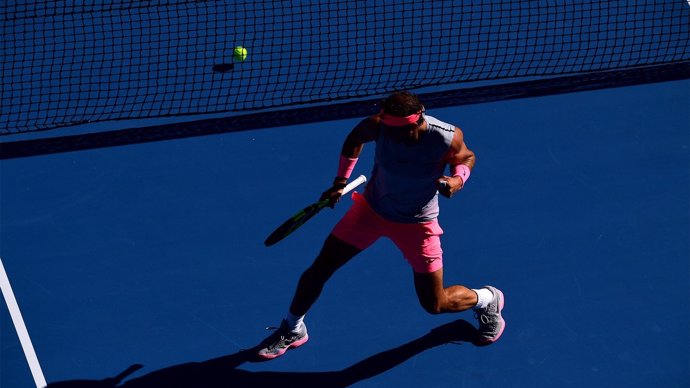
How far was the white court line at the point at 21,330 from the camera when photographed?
7.80 m

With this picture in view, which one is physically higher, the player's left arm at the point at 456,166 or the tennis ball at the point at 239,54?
the player's left arm at the point at 456,166

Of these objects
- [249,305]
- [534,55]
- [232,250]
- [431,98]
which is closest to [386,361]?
[249,305]

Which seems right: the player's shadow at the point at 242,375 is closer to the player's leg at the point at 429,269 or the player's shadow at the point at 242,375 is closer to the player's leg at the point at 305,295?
the player's leg at the point at 305,295

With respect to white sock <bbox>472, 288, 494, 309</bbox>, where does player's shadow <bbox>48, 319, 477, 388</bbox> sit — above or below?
below

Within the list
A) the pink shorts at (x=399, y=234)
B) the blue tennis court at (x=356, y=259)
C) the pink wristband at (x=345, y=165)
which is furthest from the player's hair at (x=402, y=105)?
the blue tennis court at (x=356, y=259)

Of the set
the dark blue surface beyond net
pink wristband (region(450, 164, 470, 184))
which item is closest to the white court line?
the dark blue surface beyond net

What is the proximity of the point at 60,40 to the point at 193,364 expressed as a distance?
4.94 m

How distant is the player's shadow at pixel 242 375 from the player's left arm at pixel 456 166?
5.58 ft

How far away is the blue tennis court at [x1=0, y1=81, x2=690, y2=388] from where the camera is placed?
778 centimetres

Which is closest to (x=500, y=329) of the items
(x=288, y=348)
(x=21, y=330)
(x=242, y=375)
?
(x=288, y=348)

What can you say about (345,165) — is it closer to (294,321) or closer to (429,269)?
(429,269)

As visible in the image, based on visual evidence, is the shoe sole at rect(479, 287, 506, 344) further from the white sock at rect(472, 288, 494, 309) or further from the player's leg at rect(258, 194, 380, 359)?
the player's leg at rect(258, 194, 380, 359)

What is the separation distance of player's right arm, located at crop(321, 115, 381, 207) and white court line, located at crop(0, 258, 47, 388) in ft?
9.18

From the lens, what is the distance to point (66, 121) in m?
10.1
